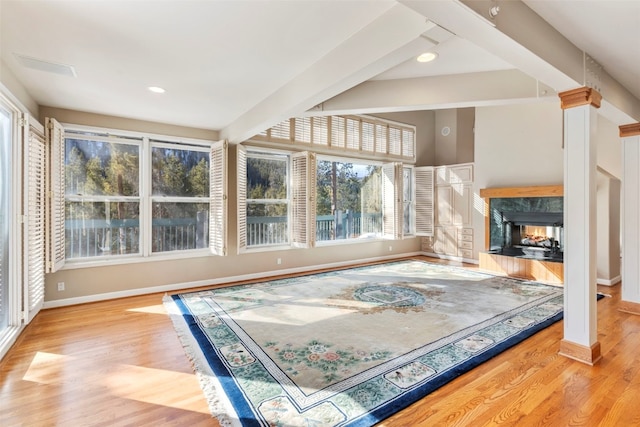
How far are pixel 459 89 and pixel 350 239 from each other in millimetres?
4208

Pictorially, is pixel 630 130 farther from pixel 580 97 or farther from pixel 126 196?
pixel 126 196

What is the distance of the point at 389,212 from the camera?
23.2 ft

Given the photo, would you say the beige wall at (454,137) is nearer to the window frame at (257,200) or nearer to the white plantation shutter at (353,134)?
the white plantation shutter at (353,134)

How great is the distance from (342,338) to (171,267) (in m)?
3.06

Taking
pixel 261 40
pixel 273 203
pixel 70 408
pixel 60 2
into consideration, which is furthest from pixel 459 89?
pixel 70 408

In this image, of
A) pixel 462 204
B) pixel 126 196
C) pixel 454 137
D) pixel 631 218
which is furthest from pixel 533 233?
pixel 126 196

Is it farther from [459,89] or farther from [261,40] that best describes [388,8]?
[459,89]

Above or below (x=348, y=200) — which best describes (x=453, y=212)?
below

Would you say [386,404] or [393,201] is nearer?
[386,404]

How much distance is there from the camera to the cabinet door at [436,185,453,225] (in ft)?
24.0

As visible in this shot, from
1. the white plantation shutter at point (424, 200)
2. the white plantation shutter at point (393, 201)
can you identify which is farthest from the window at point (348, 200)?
the white plantation shutter at point (424, 200)

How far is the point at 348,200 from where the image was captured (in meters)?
6.84

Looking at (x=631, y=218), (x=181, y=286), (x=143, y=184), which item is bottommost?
(x=181, y=286)

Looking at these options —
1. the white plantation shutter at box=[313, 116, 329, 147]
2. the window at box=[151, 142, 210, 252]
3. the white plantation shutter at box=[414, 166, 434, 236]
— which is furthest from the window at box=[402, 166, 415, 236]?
the window at box=[151, 142, 210, 252]
